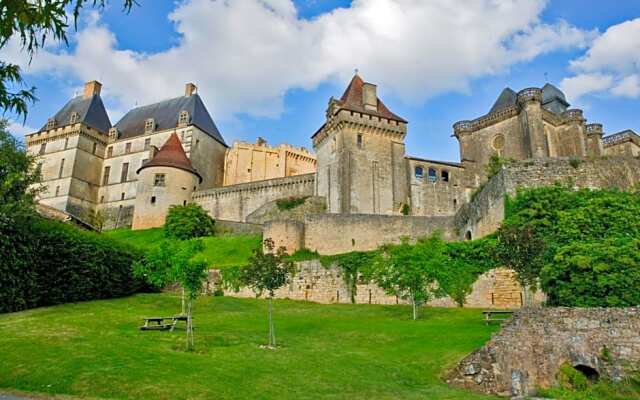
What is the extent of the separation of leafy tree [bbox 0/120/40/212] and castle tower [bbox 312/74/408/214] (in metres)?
22.0

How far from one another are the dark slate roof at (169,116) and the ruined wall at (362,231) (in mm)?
30975

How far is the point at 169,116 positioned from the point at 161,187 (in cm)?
1583

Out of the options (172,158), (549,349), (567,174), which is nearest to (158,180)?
(172,158)

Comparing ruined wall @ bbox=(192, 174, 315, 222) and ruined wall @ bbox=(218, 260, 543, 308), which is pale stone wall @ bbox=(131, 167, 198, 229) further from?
ruined wall @ bbox=(218, 260, 543, 308)

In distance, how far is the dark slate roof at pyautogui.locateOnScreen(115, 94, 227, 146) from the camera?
59.0m

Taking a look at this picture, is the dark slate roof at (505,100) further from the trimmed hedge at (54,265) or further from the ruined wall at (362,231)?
the trimmed hedge at (54,265)

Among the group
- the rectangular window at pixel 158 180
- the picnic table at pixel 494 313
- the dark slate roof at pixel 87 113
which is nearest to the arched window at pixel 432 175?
the rectangular window at pixel 158 180

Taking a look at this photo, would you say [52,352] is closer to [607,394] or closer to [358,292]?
[607,394]

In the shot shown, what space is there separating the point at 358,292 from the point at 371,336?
9.46 m

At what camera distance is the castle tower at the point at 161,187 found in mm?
46531

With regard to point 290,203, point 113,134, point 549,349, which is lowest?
point 549,349

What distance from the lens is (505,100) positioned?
168ft

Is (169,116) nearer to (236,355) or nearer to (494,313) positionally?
(494,313)

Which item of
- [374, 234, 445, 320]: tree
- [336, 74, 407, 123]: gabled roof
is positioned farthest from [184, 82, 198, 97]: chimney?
[374, 234, 445, 320]: tree
